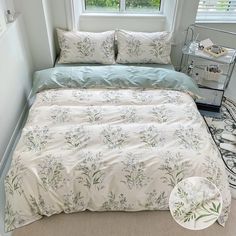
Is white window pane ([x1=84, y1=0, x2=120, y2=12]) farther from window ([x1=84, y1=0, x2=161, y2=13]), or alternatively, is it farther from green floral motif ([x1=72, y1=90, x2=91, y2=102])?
green floral motif ([x1=72, y1=90, x2=91, y2=102])

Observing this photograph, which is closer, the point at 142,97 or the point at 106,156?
the point at 106,156

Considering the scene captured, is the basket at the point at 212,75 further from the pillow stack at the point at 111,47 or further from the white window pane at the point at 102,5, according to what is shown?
the white window pane at the point at 102,5

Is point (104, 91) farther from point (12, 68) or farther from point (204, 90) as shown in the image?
point (204, 90)

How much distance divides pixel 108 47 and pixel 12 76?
97 centimetres

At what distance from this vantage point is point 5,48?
1899 millimetres

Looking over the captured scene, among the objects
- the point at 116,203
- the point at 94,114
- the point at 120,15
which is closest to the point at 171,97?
the point at 94,114

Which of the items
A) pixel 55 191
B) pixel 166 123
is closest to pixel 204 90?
pixel 166 123

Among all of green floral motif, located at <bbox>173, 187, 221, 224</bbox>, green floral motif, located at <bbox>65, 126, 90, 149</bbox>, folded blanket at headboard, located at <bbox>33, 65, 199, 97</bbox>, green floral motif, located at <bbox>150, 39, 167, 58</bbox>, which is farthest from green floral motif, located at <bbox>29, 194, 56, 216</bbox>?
green floral motif, located at <bbox>150, 39, 167, 58</bbox>

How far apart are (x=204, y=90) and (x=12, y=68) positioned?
1.70m

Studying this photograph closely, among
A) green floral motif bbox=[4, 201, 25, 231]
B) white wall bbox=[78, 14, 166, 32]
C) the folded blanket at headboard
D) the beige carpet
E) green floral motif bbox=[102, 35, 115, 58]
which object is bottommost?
the beige carpet

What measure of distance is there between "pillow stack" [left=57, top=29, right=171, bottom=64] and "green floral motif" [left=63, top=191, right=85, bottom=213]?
1479 millimetres

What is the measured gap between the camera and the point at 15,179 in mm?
1406

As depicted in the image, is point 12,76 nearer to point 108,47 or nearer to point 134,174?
point 108,47

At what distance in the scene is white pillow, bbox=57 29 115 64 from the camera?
2469 millimetres
